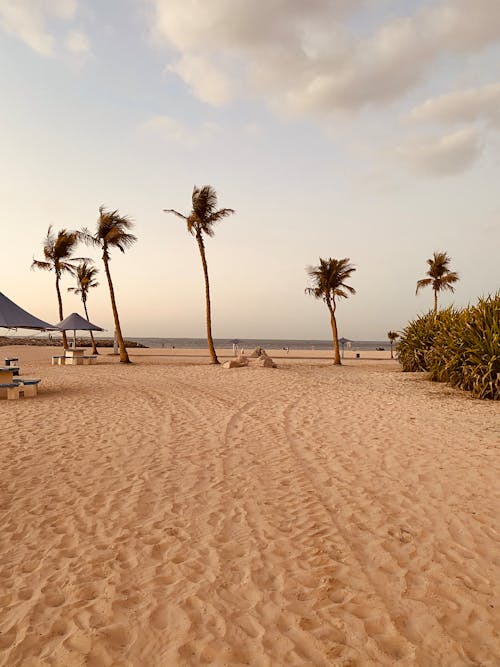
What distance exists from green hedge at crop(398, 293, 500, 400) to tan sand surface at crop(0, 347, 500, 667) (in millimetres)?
3892

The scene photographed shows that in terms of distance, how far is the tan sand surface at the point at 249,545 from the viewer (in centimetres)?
266

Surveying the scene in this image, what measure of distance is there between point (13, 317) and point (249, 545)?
11.4m

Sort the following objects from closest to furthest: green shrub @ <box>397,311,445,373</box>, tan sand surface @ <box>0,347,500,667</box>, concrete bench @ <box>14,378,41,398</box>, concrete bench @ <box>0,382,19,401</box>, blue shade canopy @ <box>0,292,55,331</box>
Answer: tan sand surface @ <box>0,347,500,667</box> < concrete bench @ <box>0,382,19,401</box> < concrete bench @ <box>14,378,41,398</box> < blue shade canopy @ <box>0,292,55,331</box> < green shrub @ <box>397,311,445,373</box>

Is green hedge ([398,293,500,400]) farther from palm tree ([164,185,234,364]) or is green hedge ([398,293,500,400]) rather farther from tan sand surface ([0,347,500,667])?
palm tree ([164,185,234,364])

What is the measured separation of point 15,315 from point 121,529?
1065 centimetres

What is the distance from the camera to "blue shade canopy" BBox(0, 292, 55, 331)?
40.7 ft

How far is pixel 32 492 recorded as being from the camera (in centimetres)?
496

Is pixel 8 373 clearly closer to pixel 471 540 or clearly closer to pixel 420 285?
pixel 471 540

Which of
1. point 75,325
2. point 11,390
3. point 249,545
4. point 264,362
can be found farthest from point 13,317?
point 75,325

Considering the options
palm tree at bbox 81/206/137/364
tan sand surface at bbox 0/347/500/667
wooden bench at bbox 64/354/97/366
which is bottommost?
tan sand surface at bbox 0/347/500/667

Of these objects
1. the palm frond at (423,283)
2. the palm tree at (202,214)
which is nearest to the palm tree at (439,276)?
the palm frond at (423,283)

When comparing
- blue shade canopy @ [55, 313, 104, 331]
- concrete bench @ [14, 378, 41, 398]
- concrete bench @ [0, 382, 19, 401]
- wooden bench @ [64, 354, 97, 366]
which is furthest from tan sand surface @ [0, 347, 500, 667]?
blue shade canopy @ [55, 313, 104, 331]

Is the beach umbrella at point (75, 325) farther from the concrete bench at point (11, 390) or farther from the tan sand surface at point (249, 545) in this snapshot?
the tan sand surface at point (249, 545)

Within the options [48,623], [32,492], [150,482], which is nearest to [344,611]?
[48,623]
